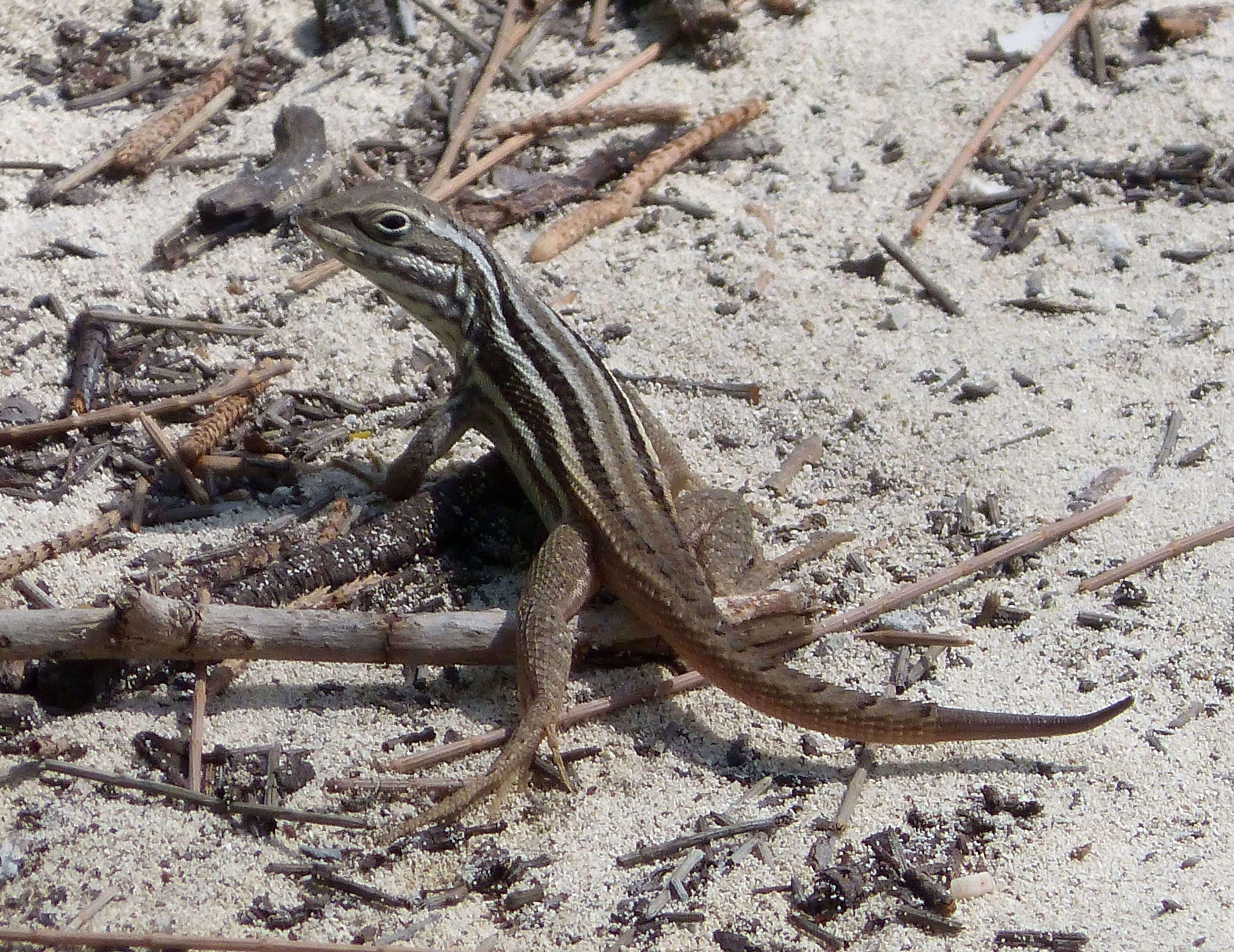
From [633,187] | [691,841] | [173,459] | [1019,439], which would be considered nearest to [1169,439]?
[1019,439]

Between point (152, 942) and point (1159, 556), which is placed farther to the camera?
point (1159, 556)

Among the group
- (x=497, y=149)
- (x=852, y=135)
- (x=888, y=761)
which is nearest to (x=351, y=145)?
(x=497, y=149)

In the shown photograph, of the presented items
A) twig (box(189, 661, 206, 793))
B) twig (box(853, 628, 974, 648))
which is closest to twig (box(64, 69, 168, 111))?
twig (box(189, 661, 206, 793))

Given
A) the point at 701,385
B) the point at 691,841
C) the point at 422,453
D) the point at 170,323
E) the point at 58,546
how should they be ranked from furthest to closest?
the point at 170,323 < the point at 701,385 < the point at 422,453 < the point at 58,546 < the point at 691,841

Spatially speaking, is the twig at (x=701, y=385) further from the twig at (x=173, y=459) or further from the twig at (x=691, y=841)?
the twig at (x=691, y=841)

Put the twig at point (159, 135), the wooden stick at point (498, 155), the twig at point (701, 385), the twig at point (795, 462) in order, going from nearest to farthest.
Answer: the twig at point (795, 462), the twig at point (701, 385), the wooden stick at point (498, 155), the twig at point (159, 135)

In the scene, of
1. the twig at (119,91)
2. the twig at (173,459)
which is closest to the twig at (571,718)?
the twig at (173,459)

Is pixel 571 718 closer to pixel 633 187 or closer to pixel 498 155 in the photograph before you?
pixel 633 187
